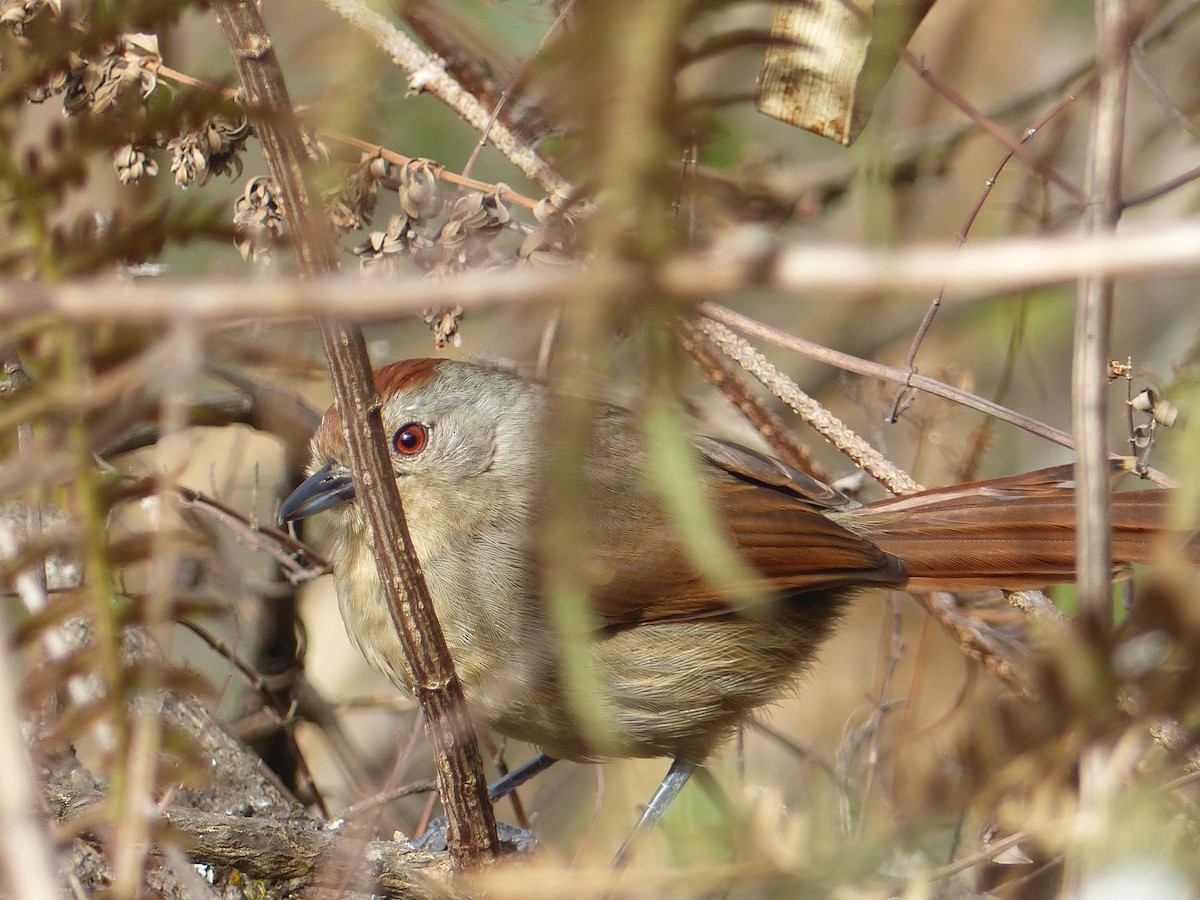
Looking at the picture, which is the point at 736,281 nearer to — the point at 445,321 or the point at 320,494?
the point at 445,321

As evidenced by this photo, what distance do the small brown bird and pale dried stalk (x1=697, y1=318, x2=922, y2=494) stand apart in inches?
4.1

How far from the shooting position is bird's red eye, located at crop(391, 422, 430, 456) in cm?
354

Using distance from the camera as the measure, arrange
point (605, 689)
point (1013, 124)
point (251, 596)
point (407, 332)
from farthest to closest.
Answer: point (407, 332), point (1013, 124), point (251, 596), point (605, 689)

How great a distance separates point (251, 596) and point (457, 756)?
162 centimetres

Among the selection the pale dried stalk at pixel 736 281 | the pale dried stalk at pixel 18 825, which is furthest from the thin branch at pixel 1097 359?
the pale dried stalk at pixel 18 825

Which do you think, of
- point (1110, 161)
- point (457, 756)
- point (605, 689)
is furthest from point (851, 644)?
point (1110, 161)

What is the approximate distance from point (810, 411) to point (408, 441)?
1.18 metres

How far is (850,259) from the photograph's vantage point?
2.95 feet

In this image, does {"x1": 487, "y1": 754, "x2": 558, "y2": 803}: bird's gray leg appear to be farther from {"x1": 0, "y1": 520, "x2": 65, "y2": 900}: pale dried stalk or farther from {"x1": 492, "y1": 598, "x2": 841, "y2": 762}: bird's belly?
{"x1": 0, "y1": 520, "x2": 65, "y2": 900}: pale dried stalk

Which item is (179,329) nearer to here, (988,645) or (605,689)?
(605,689)

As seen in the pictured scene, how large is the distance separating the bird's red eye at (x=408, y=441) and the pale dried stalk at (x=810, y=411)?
3.03 feet

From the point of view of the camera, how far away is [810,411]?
3320mm

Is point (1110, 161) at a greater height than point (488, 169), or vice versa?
point (488, 169)

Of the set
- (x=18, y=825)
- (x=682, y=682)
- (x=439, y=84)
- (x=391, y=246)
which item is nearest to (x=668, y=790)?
(x=682, y=682)
